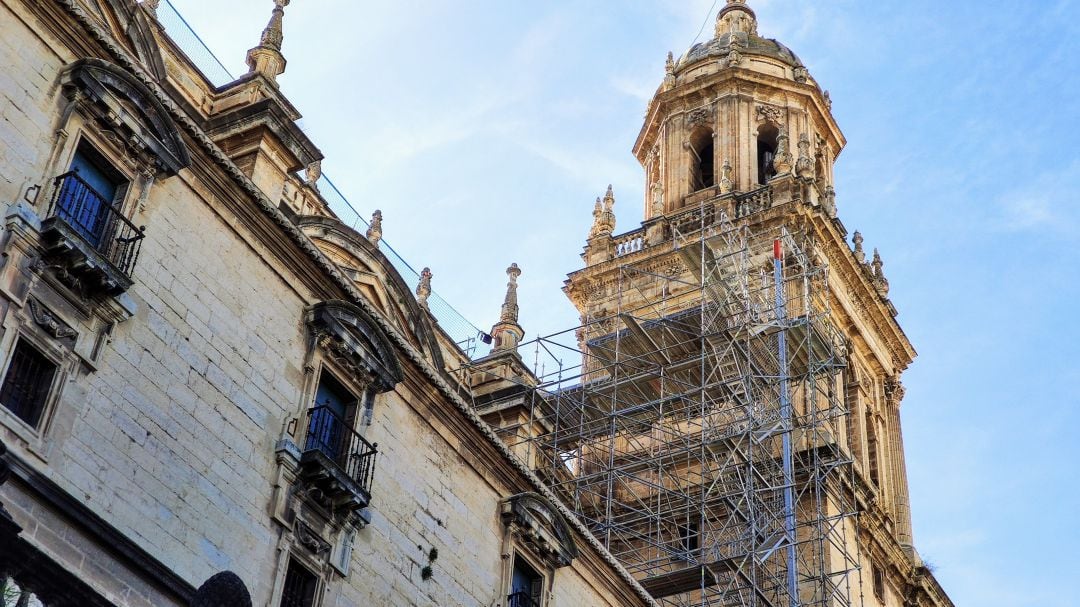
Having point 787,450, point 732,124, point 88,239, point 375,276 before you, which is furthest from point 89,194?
point 732,124

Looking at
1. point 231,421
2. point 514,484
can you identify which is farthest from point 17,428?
point 514,484

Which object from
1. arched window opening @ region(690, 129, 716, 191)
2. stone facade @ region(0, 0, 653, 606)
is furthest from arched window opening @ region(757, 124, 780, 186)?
stone facade @ region(0, 0, 653, 606)

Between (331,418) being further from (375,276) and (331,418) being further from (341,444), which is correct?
(375,276)

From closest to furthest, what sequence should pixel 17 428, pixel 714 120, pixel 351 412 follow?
pixel 17 428 < pixel 351 412 < pixel 714 120

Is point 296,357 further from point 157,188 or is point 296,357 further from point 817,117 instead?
point 817,117

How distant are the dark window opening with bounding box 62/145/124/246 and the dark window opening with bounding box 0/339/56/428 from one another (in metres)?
1.73

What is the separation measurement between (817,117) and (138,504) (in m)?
37.4

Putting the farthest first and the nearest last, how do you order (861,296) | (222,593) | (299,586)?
(861,296) → (299,586) → (222,593)

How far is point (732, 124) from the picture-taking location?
49.0m

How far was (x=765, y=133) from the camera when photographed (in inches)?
1992

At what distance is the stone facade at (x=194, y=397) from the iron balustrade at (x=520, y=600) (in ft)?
0.21

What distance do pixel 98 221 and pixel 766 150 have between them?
35.0 m

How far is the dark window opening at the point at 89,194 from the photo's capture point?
18.2m

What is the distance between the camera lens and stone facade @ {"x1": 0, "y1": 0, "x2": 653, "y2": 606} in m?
17.0
